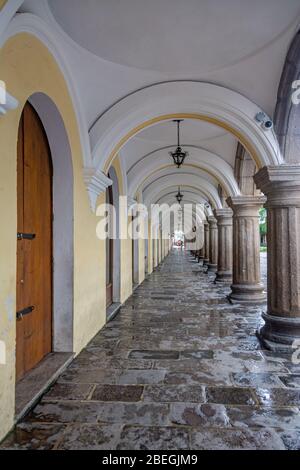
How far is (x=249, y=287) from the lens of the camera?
7.32m

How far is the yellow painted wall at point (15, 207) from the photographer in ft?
7.79

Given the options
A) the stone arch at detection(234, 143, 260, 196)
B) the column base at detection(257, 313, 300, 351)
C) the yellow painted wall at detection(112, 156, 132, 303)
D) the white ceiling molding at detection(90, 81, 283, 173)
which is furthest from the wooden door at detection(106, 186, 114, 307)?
the column base at detection(257, 313, 300, 351)

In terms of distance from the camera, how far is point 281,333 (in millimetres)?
4324

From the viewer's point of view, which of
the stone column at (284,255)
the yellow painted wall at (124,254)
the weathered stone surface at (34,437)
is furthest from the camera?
the yellow painted wall at (124,254)

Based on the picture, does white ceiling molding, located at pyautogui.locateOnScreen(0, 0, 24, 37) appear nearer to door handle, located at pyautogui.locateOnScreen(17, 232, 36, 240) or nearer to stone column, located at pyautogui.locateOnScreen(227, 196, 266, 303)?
door handle, located at pyautogui.locateOnScreen(17, 232, 36, 240)

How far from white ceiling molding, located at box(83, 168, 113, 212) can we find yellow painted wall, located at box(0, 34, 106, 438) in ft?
0.40

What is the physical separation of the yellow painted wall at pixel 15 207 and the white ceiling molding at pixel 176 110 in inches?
22.7

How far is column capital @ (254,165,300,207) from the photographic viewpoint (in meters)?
4.30

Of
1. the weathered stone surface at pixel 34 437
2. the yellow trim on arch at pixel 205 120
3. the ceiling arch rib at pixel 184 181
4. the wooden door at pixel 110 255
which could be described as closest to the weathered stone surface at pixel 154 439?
the weathered stone surface at pixel 34 437

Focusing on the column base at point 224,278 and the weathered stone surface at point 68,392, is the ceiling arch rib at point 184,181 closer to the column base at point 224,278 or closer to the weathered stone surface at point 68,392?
the column base at point 224,278

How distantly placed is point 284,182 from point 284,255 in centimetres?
93
